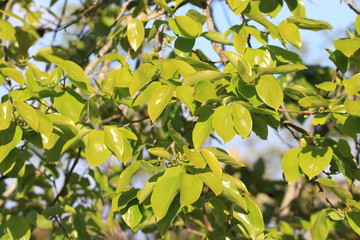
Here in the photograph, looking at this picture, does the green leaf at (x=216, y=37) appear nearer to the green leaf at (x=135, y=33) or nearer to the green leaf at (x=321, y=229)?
the green leaf at (x=135, y=33)

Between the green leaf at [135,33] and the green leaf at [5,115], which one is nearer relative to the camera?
the green leaf at [5,115]

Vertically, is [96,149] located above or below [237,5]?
below

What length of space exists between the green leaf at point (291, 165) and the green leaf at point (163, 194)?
32 centimetres

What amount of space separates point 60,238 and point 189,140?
60cm

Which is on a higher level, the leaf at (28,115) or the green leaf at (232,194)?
the leaf at (28,115)

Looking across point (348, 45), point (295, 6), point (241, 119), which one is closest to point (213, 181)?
point (241, 119)

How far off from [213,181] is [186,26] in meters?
0.42

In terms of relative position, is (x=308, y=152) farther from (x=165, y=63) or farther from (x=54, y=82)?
(x=54, y=82)

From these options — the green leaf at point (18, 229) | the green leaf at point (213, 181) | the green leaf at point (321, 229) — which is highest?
the green leaf at point (213, 181)

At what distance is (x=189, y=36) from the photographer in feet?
4.13

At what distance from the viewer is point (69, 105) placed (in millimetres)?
1313

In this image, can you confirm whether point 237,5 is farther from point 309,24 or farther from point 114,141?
point 114,141

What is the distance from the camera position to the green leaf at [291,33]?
1.21 metres

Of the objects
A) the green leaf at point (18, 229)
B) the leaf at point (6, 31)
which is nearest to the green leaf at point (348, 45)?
the leaf at point (6, 31)
